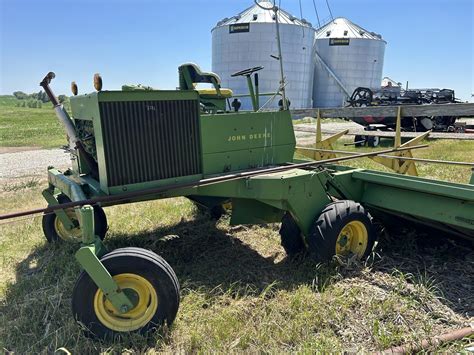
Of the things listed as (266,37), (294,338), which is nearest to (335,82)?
(266,37)

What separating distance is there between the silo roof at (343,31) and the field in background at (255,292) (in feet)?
106

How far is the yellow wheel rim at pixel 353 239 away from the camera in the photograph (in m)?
3.92

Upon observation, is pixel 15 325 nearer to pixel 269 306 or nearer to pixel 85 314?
pixel 85 314

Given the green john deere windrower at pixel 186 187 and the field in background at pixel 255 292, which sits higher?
the green john deere windrower at pixel 186 187

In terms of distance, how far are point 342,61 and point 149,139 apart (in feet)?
108

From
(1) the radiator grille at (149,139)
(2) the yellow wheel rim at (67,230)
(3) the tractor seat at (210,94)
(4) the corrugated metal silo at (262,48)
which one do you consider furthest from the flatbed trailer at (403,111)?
(4) the corrugated metal silo at (262,48)

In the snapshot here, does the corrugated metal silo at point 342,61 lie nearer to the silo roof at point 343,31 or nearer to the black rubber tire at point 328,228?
the silo roof at point 343,31

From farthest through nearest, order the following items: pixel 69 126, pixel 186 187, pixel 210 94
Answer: pixel 210 94 < pixel 69 126 < pixel 186 187

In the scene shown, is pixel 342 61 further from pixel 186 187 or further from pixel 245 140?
pixel 186 187

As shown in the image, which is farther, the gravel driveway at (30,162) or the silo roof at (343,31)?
the silo roof at (343,31)

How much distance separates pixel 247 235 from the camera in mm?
4945

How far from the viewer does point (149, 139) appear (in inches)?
136

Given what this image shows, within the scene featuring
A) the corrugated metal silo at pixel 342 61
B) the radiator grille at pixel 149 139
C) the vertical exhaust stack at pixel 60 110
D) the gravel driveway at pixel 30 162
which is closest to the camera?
the radiator grille at pixel 149 139

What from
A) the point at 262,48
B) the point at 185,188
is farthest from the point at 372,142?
the point at 262,48
